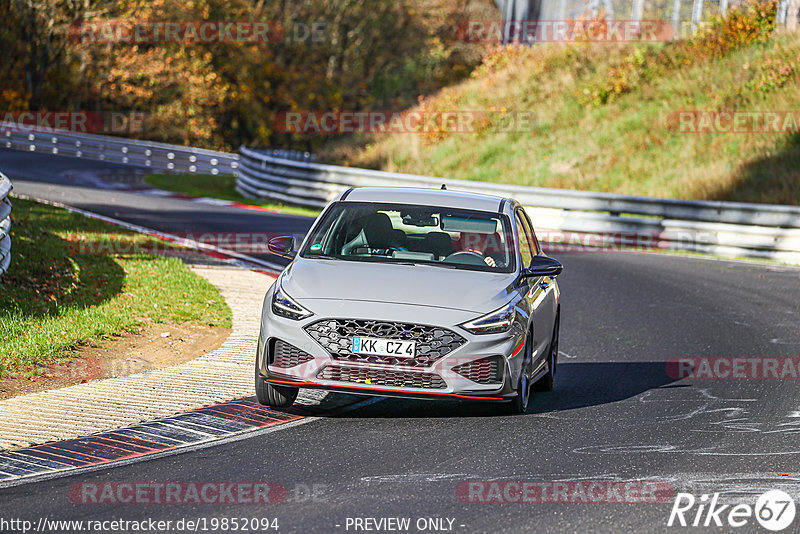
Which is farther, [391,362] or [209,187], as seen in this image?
[209,187]

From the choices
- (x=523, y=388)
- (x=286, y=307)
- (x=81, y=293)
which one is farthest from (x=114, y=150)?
(x=523, y=388)

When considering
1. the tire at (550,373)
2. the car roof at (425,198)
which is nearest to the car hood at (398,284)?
the car roof at (425,198)

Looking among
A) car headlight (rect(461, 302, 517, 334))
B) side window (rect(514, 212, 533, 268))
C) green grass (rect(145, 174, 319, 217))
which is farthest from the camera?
green grass (rect(145, 174, 319, 217))

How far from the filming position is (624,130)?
35625 millimetres

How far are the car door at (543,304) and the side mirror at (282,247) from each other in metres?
1.99

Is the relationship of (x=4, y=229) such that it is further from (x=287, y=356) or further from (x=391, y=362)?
(x=391, y=362)

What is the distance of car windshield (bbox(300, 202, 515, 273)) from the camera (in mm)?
9328

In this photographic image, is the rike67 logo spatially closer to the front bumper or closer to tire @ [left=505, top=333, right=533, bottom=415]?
the front bumper

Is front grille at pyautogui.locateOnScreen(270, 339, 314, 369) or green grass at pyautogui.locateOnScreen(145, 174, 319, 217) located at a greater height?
front grille at pyautogui.locateOnScreen(270, 339, 314, 369)

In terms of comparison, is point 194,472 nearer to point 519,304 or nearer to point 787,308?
point 519,304

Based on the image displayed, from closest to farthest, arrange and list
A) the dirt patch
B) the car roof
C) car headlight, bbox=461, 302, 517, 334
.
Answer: car headlight, bbox=461, 302, 517, 334 < the dirt patch < the car roof

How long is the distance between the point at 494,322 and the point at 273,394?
5.77 ft

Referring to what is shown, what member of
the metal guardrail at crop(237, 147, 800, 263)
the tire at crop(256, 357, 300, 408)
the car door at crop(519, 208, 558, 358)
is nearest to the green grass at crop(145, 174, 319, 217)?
the metal guardrail at crop(237, 147, 800, 263)

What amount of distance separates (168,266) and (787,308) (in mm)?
8539
